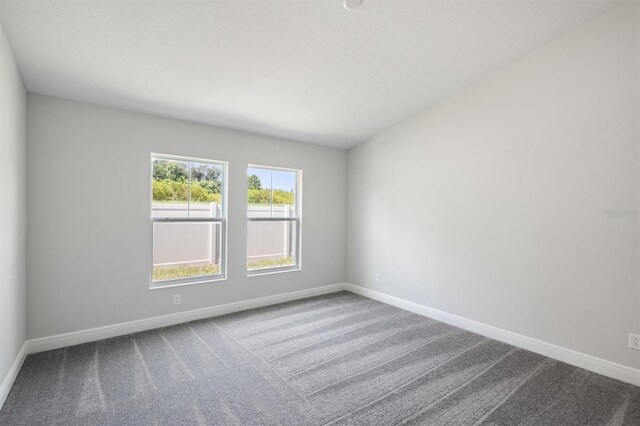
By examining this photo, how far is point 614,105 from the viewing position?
2.51 m

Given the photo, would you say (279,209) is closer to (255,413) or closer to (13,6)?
(255,413)

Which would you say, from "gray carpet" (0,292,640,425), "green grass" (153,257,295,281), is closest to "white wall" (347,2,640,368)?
"gray carpet" (0,292,640,425)

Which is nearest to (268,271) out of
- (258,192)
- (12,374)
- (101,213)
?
(258,192)

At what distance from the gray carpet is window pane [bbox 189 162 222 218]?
4.55ft

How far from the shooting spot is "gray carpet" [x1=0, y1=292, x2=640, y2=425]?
1981mm

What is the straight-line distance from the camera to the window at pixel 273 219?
167 inches

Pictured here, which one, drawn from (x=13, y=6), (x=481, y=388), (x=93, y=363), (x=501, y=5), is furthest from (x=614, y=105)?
(x=93, y=363)

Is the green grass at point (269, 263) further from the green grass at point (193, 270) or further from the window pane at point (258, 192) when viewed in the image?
the window pane at point (258, 192)

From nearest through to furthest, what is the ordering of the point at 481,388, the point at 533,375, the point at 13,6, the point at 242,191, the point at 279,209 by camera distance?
the point at 13,6
the point at 481,388
the point at 533,375
the point at 242,191
the point at 279,209

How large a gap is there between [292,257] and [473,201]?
104 inches

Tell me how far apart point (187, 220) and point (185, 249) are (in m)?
0.36

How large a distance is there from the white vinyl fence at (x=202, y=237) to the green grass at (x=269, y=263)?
57mm

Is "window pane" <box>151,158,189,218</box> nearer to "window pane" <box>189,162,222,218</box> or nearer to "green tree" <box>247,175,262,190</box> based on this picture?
"window pane" <box>189,162,222,218</box>

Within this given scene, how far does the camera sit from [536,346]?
2904 mm
